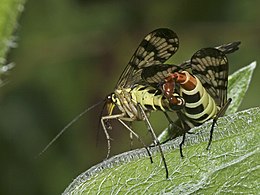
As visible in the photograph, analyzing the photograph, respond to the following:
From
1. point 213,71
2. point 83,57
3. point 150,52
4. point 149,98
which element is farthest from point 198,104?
point 83,57

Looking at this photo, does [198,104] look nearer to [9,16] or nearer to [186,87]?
[186,87]

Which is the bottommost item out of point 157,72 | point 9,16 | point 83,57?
point 83,57

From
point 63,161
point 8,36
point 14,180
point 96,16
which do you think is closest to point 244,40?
point 96,16

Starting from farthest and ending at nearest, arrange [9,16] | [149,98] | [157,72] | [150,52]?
1. [150,52]
2. [149,98]
3. [9,16]
4. [157,72]

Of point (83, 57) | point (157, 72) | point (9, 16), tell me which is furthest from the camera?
point (83, 57)

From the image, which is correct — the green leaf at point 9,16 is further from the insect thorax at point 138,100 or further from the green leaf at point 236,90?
the green leaf at point 236,90

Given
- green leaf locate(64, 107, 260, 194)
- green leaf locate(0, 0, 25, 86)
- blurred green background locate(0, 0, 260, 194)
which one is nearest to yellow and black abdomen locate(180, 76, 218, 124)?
green leaf locate(64, 107, 260, 194)
